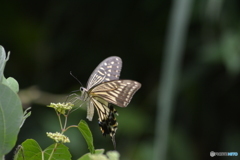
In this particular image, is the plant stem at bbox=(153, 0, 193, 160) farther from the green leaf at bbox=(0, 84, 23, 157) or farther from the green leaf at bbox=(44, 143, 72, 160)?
the green leaf at bbox=(0, 84, 23, 157)

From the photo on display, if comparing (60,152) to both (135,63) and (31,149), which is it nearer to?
(31,149)

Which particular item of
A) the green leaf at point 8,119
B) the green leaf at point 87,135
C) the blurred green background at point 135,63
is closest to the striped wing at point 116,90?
the green leaf at point 87,135

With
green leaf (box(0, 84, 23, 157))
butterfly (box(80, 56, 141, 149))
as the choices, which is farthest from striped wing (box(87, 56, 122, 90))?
green leaf (box(0, 84, 23, 157))

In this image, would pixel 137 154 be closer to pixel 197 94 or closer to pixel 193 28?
pixel 197 94

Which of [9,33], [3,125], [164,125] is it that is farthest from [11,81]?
[9,33]

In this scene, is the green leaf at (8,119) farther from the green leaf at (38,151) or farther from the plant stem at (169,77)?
the plant stem at (169,77)

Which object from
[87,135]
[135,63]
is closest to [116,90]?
[87,135]
